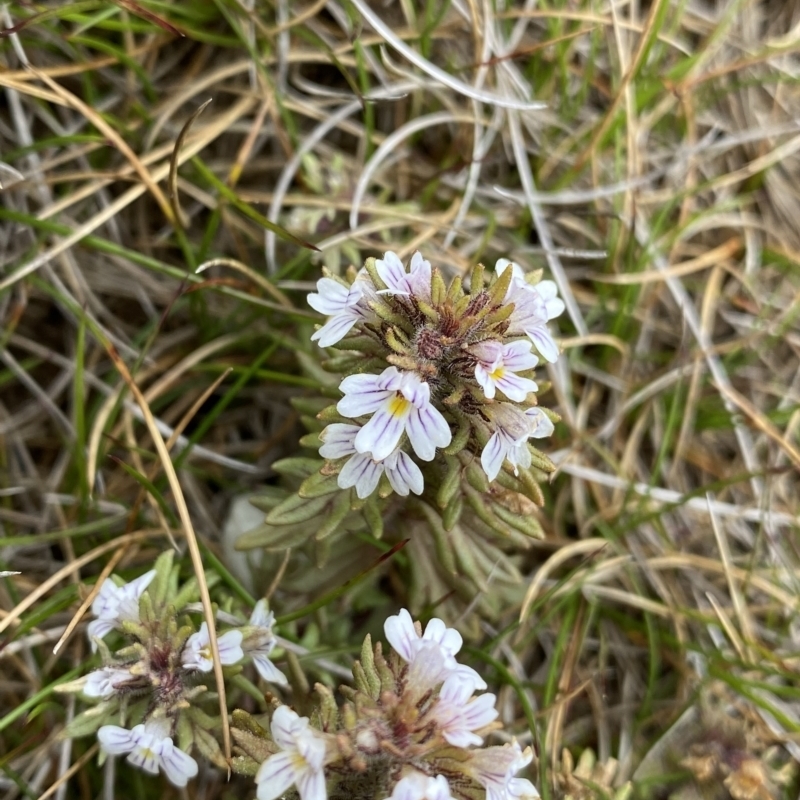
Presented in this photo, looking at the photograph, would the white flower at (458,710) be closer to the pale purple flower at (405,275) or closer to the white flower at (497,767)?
the white flower at (497,767)

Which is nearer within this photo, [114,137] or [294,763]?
[294,763]

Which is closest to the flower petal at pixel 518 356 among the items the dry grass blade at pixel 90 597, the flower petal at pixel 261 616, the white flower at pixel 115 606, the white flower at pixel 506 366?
the white flower at pixel 506 366

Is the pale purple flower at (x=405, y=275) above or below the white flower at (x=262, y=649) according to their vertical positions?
above

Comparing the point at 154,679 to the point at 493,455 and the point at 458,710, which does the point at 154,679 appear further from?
the point at 493,455

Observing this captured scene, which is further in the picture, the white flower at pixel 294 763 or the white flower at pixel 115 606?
the white flower at pixel 115 606

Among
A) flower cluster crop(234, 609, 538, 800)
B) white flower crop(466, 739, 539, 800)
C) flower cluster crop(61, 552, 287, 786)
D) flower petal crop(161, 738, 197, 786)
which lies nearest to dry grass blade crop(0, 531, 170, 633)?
flower cluster crop(61, 552, 287, 786)

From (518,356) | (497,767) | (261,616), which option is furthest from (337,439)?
(497,767)

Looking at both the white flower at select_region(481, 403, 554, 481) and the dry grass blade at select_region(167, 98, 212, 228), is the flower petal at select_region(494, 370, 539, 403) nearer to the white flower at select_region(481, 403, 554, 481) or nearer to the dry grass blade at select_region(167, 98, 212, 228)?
the white flower at select_region(481, 403, 554, 481)

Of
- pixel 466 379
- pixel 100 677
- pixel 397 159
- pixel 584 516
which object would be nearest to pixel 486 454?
pixel 466 379

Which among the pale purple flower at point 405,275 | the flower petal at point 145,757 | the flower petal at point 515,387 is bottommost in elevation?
the flower petal at point 145,757
